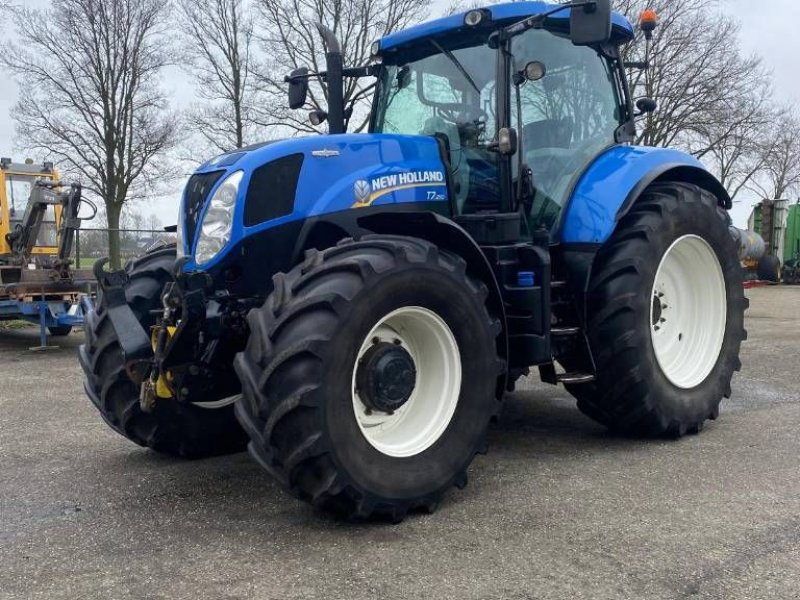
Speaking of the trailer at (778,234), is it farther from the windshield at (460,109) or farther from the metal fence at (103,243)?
the windshield at (460,109)

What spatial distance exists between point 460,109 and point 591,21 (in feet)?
3.15

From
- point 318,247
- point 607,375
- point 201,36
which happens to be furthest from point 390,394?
point 201,36

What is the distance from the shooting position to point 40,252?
1273cm

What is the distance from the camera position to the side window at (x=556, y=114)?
4.74 metres

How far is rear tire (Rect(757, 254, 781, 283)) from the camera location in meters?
23.0

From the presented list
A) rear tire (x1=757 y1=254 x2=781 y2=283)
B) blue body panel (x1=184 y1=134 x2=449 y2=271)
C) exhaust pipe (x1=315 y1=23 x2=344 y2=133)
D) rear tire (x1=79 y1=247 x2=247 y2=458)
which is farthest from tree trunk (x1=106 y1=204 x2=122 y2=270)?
rear tire (x1=757 y1=254 x2=781 y2=283)

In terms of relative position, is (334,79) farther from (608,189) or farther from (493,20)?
(608,189)

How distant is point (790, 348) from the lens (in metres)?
9.39

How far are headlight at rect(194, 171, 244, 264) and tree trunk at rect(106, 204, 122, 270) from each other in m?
5.91

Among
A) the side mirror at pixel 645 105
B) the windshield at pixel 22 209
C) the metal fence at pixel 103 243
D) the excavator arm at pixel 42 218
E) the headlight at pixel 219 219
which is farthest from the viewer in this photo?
the metal fence at pixel 103 243

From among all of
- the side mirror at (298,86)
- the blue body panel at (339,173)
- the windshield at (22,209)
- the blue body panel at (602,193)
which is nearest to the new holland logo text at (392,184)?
the blue body panel at (339,173)

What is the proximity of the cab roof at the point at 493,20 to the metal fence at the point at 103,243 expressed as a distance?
35.8 feet

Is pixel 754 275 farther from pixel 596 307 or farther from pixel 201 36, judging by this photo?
pixel 596 307

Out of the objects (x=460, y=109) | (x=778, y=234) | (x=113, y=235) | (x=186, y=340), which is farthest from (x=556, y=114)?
(x=778, y=234)
